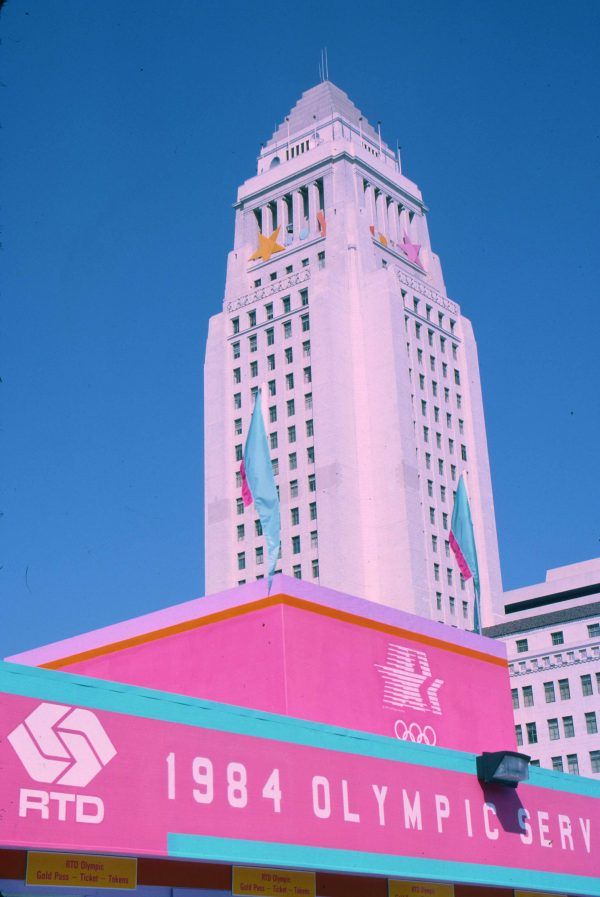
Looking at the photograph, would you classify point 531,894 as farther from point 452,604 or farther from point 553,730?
point 452,604

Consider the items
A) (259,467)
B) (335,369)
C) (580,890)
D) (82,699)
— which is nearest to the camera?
(82,699)

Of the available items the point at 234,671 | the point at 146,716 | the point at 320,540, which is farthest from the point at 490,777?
the point at 320,540

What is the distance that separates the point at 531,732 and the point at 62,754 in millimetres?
69353

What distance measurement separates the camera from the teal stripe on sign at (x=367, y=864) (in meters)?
19.6

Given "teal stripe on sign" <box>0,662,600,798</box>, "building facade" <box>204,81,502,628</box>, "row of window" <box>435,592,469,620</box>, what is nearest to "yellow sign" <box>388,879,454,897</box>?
"teal stripe on sign" <box>0,662,600,798</box>

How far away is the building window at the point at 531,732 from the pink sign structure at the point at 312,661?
169ft

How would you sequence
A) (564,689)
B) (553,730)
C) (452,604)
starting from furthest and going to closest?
(452,604) → (564,689) → (553,730)

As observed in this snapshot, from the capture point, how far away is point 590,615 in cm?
8406

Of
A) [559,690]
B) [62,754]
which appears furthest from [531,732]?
[62,754]

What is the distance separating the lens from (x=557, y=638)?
85250mm

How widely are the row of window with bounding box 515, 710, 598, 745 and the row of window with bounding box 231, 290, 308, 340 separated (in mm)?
35161

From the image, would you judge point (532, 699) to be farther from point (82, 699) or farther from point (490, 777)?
point (82, 699)

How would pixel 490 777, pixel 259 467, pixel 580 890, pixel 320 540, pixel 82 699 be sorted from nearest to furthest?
pixel 82 699
pixel 490 777
pixel 580 890
pixel 259 467
pixel 320 540

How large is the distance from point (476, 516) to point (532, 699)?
14.7 meters
